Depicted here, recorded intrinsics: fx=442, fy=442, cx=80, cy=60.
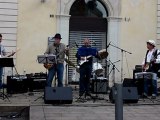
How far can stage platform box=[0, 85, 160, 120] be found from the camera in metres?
9.95

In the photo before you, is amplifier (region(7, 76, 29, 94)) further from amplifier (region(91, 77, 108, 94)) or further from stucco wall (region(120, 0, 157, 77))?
stucco wall (region(120, 0, 157, 77))

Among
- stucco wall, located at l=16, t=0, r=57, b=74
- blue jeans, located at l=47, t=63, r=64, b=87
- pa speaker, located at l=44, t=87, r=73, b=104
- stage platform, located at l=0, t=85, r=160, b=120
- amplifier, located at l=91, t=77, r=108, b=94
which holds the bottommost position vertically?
stage platform, located at l=0, t=85, r=160, b=120

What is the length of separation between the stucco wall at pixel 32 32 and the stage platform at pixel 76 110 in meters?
4.05

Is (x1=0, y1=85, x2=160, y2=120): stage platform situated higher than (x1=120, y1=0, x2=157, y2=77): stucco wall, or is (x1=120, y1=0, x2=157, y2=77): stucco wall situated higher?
(x1=120, y1=0, x2=157, y2=77): stucco wall

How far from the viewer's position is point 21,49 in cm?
1691

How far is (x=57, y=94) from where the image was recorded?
11.4 m

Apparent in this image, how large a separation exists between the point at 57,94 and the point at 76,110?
2.98 ft

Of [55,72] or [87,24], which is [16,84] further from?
[87,24]

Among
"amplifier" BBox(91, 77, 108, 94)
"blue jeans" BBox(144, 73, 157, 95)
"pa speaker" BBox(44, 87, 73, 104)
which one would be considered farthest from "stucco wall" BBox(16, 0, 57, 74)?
"pa speaker" BBox(44, 87, 73, 104)

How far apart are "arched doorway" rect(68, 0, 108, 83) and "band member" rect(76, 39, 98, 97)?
469cm

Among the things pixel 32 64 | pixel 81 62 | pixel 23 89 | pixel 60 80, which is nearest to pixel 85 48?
pixel 81 62

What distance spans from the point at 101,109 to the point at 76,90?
4.94m

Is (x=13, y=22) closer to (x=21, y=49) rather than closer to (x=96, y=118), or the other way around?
(x=21, y=49)

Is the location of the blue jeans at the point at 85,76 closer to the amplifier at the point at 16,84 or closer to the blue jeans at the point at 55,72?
the blue jeans at the point at 55,72
